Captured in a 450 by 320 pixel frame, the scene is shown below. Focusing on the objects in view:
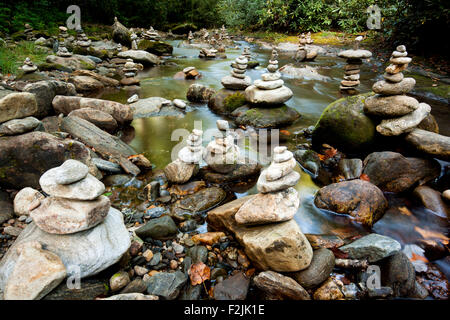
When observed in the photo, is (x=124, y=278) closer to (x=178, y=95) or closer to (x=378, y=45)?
(x=178, y=95)

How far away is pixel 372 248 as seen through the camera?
332 centimetres

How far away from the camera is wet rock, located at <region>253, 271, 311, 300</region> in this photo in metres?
2.84

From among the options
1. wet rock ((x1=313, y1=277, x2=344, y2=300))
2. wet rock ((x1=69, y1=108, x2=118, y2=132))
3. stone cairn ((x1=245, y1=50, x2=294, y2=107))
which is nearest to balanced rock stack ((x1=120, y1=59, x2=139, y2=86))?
wet rock ((x1=69, y1=108, x2=118, y2=132))

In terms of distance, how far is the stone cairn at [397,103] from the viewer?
17.3 feet

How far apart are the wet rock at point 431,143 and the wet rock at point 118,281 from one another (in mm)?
5314

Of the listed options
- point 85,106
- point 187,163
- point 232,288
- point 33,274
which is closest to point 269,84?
point 187,163

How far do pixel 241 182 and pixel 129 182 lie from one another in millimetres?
2003

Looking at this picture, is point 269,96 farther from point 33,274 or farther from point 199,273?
point 33,274

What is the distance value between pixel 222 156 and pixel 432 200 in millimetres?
3548

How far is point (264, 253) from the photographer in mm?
3098

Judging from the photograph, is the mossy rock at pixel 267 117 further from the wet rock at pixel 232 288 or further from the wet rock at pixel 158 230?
the wet rock at pixel 232 288

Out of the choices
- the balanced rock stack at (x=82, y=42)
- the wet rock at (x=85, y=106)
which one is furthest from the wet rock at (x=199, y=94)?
the balanced rock stack at (x=82, y=42)

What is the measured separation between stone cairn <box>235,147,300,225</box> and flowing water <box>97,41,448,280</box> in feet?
2.79
